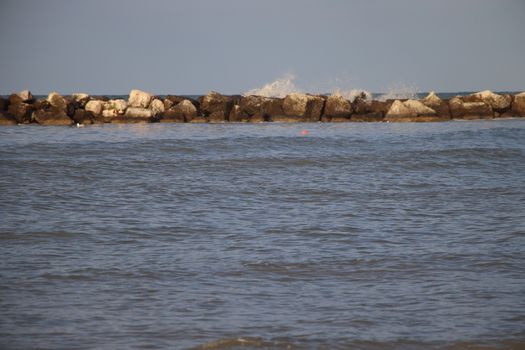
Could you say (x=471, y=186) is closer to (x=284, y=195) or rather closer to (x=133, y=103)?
(x=284, y=195)

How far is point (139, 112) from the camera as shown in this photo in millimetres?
33344

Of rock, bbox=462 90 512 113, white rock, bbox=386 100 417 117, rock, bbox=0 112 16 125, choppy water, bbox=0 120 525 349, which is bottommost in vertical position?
choppy water, bbox=0 120 525 349

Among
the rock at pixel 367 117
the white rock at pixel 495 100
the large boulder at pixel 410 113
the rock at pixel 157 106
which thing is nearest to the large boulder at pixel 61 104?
the rock at pixel 157 106

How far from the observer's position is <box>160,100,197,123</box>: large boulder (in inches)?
1334

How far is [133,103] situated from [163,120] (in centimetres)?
170

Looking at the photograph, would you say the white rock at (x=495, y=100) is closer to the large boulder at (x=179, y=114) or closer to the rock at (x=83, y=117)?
the large boulder at (x=179, y=114)

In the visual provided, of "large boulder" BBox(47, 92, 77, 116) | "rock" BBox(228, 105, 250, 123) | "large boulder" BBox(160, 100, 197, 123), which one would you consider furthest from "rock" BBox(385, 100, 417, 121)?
"large boulder" BBox(47, 92, 77, 116)

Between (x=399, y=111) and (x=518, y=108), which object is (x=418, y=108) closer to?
(x=399, y=111)

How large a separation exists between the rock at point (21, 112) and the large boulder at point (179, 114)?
5.67m

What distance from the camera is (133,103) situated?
34.5 m

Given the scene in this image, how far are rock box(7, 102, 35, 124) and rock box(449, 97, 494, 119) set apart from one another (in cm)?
1873

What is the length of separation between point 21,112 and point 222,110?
28.3ft

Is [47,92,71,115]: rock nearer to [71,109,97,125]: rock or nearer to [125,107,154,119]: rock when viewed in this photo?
[71,109,97,125]: rock

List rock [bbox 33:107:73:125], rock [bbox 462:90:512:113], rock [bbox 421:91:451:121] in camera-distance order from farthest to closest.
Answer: rock [bbox 462:90:512:113]
rock [bbox 421:91:451:121]
rock [bbox 33:107:73:125]
